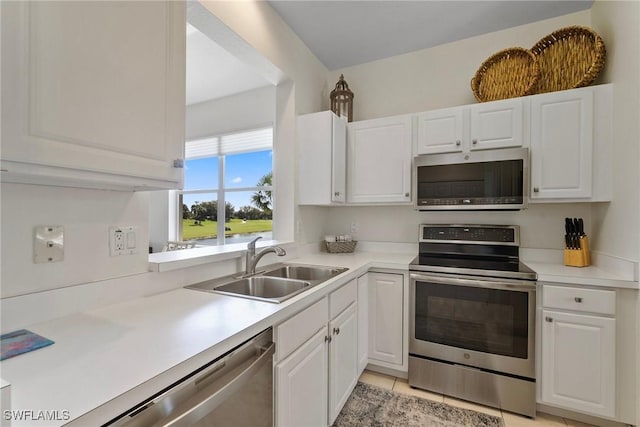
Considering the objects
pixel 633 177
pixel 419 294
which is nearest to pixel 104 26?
pixel 419 294

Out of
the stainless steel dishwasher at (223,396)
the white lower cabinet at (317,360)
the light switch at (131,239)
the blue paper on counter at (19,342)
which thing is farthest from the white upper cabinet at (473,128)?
the blue paper on counter at (19,342)

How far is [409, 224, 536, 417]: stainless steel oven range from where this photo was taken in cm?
178

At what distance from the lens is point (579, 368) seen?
1679 millimetres

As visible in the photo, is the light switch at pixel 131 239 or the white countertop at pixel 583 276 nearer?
the light switch at pixel 131 239

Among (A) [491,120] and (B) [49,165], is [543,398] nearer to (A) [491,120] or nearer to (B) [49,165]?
(A) [491,120]

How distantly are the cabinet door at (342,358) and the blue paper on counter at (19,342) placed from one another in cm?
116

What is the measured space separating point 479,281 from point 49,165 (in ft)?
7.08

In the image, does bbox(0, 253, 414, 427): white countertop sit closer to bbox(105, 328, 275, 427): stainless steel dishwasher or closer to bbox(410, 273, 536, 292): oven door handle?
bbox(105, 328, 275, 427): stainless steel dishwasher

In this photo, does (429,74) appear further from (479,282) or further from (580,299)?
(580,299)

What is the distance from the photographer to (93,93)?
2.75 feet

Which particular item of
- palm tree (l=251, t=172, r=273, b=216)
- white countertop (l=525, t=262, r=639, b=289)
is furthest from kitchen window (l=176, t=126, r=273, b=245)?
white countertop (l=525, t=262, r=639, b=289)

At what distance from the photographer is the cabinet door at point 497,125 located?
2061 millimetres

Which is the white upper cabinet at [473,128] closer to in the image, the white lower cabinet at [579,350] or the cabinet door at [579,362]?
the white lower cabinet at [579,350]

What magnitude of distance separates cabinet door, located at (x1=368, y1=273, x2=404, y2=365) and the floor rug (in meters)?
0.27
